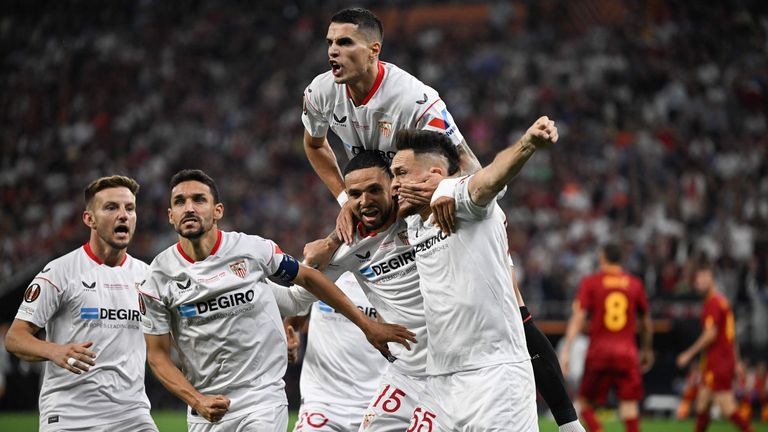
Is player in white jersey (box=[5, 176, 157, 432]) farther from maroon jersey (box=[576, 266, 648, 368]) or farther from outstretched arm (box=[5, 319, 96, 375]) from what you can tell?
maroon jersey (box=[576, 266, 648, 368])

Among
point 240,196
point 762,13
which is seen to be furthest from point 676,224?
point 240,196

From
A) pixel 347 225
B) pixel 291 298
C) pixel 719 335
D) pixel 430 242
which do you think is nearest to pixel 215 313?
pixel 291 298

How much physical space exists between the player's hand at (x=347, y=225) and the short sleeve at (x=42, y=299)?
6.78 feet

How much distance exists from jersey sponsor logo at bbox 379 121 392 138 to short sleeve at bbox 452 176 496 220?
5.07ft

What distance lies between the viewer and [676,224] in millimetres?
17250

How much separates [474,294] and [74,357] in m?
2.73

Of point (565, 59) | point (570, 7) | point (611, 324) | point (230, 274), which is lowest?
point (611, 324)

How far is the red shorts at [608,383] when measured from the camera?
36.8 ft

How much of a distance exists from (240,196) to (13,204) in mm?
5660

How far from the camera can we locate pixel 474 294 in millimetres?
4828

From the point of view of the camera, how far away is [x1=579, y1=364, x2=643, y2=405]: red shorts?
11.2 metres

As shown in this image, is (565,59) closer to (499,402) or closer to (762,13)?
(762,13)

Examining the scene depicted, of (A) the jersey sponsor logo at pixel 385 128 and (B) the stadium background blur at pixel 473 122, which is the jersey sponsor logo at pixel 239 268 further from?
(B) the stadium background blur at pixel 473 122

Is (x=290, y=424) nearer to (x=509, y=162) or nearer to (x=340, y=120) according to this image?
(x=340, y=120)
